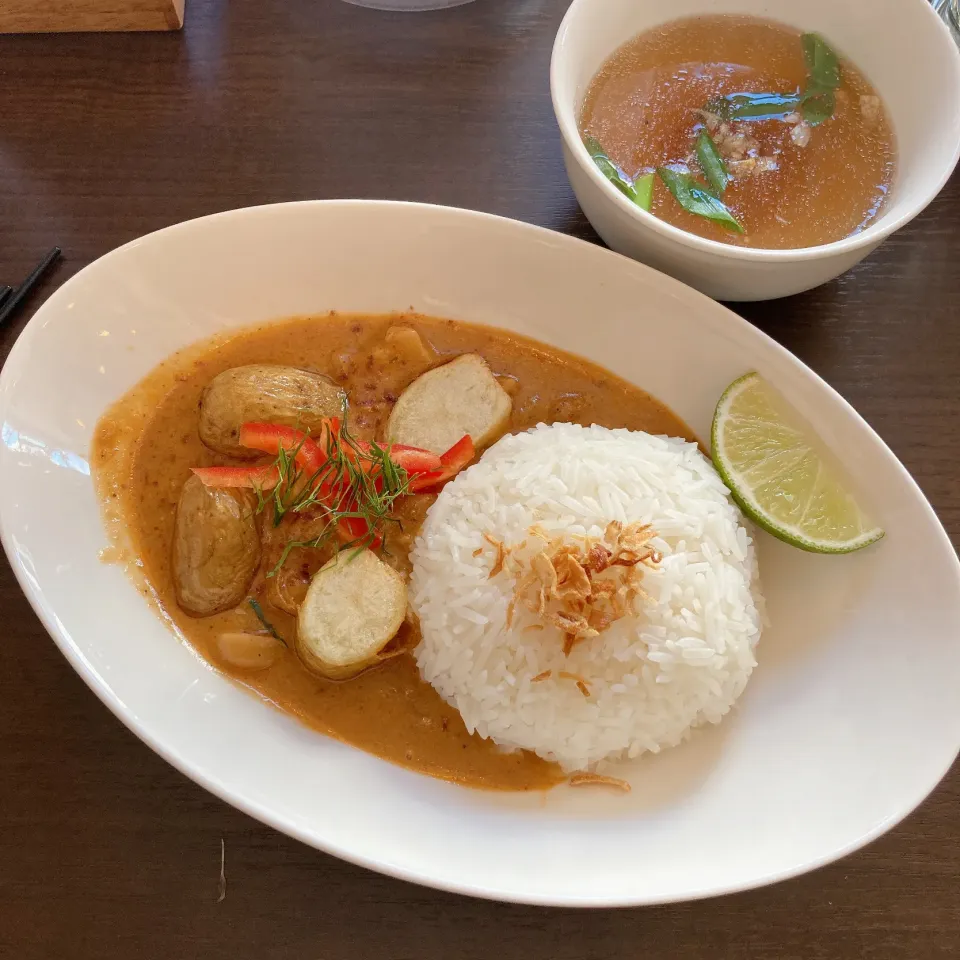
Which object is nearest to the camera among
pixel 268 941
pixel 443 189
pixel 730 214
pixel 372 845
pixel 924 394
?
pixel 372 845

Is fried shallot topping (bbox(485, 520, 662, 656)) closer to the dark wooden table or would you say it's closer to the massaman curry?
the massaman curry

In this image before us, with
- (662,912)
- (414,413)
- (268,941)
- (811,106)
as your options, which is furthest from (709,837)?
(811,106)

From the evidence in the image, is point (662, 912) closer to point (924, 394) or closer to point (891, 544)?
point (891, 544)

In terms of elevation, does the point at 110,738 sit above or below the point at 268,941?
above

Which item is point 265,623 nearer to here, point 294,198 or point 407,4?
point 294,198

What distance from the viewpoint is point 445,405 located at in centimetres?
163

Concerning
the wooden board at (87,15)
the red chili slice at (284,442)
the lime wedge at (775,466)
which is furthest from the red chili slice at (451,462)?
the wooden board at (87,15)

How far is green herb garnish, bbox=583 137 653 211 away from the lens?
1.53 metres

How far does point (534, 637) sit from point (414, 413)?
1.70 feet

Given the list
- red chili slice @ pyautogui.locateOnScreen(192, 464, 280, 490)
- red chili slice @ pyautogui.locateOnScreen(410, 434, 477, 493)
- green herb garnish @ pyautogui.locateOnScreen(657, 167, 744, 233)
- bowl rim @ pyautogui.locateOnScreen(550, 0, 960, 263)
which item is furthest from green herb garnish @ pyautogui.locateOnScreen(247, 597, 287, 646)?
green herb garnish @ pyautogui.locateOnScreen(657, 167, 744, 233)

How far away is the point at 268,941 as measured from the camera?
4.76 feet

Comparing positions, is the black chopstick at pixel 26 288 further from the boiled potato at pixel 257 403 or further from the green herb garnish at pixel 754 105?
the green herb garnish at pixel 754 105

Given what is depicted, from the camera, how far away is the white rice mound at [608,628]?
1479 mm

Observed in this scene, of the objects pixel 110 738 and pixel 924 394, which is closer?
pixel 110 738
